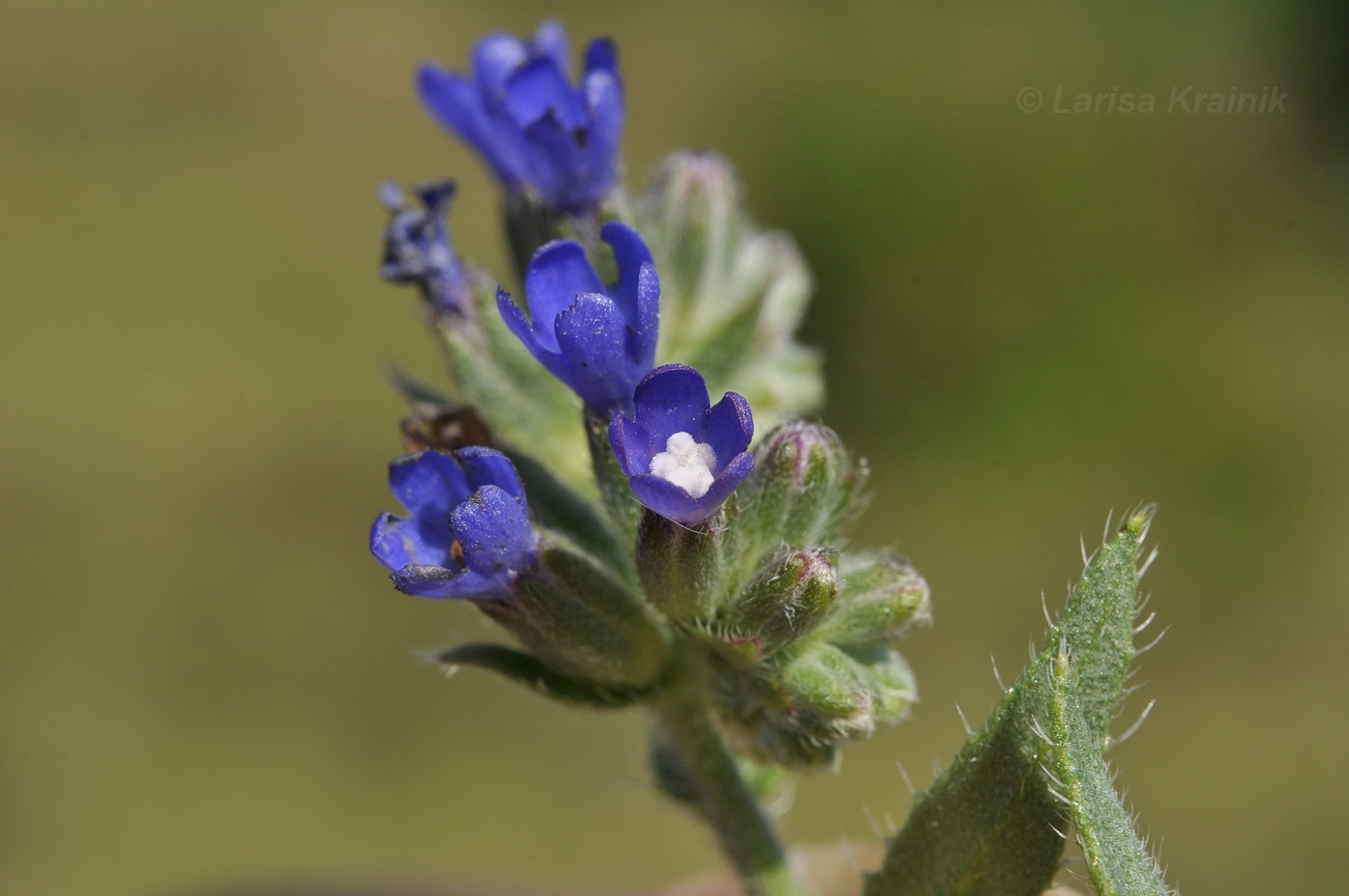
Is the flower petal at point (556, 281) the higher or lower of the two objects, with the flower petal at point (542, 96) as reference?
lower

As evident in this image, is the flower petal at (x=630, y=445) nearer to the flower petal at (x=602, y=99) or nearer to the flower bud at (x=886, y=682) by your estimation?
the flower bud at (x=886, y=682)

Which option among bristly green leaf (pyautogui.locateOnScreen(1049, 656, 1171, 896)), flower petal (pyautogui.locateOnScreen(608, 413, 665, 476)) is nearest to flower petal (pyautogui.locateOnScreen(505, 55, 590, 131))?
flower petal (pyautogui.locateOnScreen(608, 413, 665, 476))

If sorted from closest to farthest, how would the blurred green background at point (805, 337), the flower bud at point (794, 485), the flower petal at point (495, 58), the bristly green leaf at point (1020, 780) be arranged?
1. the bristly green leaf at point (1020, 780)
2. the flower bud at point (794, 485)
3. the flower petal at point (495, 58)
4. the blurred green background at point (805, 337)

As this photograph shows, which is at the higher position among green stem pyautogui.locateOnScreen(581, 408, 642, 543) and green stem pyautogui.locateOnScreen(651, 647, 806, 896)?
green stem pyautogui.locateOnScreen(581, 408, 642, 543)

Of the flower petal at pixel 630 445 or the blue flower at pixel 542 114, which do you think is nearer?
the flower petal at pixel 630 445

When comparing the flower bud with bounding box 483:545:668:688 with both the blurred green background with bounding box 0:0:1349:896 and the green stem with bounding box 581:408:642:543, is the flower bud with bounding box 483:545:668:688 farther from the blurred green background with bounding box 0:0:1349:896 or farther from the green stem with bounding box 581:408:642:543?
the blurred green background with bounding box 0:0:1349:896

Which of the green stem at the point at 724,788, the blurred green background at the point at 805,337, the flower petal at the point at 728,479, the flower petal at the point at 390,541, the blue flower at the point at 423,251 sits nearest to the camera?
the flower petal at the point at 728,479

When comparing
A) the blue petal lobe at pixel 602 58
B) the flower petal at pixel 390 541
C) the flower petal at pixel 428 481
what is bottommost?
the flower petal at pixel 390 541

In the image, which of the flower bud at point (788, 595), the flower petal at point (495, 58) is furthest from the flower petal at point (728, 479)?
the flower petal at point (495, 58)
